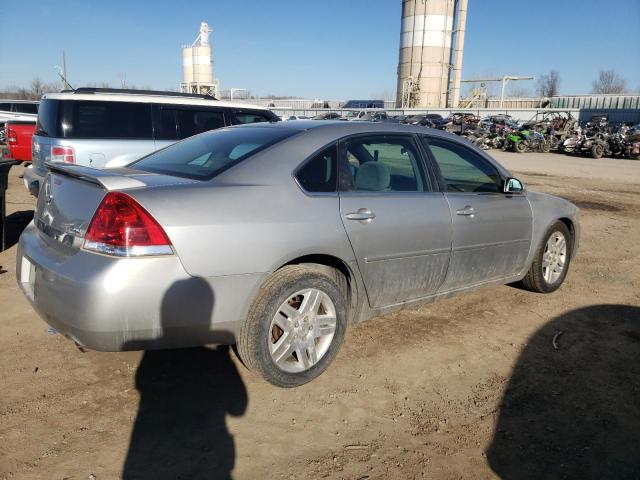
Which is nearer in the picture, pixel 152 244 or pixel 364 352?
pixel 152 244

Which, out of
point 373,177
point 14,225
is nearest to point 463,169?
point 373,177

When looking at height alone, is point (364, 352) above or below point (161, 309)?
below

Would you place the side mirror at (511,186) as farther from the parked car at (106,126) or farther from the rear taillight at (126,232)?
the parked car at (106,126)

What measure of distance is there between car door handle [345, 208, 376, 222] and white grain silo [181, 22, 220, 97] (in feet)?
212

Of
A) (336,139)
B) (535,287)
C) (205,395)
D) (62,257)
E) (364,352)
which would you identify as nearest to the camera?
(62,257)

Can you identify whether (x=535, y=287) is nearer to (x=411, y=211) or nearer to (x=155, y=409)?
(x=411, y=211)

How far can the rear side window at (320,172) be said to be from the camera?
10.3 feet

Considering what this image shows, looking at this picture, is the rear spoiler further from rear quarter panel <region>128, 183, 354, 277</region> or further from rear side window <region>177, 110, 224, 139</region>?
rear side window <region>177, 110, 224, 139</region>

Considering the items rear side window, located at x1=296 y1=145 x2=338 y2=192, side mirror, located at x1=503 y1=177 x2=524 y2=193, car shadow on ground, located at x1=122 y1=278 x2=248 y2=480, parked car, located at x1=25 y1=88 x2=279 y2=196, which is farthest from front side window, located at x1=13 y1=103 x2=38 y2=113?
side mirror, located at x1=503 y1=177 x2=524 y2=193

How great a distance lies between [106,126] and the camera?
6676mm

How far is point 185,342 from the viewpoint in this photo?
2744mm

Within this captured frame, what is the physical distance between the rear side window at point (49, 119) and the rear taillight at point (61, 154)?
0.22 meters

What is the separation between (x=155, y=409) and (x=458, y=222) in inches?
94.5

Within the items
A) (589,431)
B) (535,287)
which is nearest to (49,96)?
(535,287)
